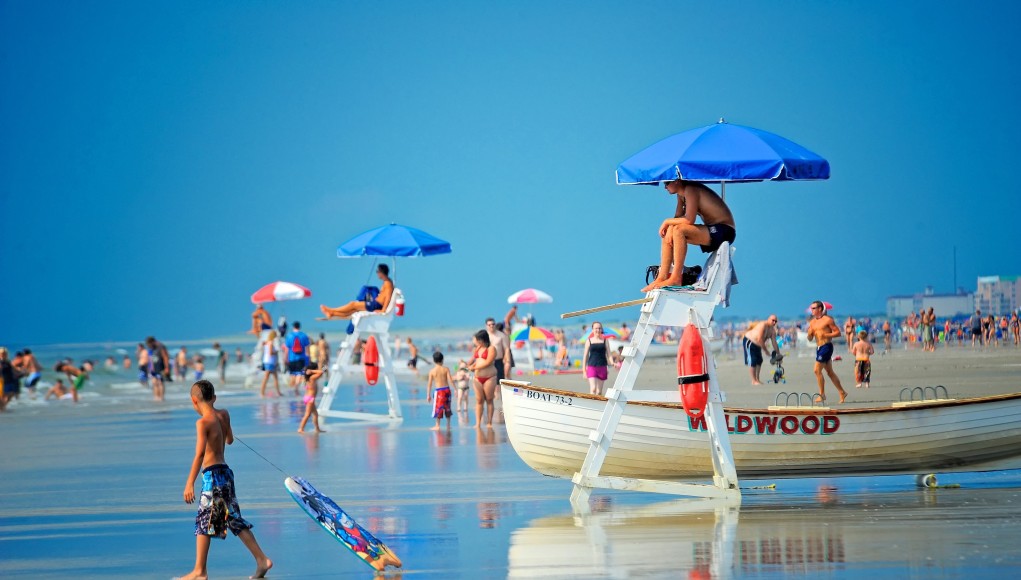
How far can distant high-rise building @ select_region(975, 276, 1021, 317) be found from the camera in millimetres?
86688

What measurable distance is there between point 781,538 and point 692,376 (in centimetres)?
161

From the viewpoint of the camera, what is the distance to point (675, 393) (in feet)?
32.9

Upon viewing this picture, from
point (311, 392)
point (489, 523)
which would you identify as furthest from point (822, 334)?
point (489, 523)

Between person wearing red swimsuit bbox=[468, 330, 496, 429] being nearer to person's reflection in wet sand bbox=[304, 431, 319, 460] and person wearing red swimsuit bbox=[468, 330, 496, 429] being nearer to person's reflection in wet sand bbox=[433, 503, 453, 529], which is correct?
person's reflection in wet sand bbox=[304, 431, 319, 460]

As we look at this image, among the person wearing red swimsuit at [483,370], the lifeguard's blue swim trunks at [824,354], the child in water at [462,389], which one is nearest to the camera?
the person wearing red swimsuit at [483,370]

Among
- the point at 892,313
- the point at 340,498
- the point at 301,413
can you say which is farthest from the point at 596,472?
the point at 892,313

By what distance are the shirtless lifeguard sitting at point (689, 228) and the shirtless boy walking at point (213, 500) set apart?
3758mm

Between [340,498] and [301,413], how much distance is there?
1337 centimetres

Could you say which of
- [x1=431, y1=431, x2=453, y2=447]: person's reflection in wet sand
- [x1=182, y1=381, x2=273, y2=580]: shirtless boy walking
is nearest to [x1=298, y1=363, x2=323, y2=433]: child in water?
[x1=431, y1=431, x2=453, y2=447]: person's reflection in wet sand

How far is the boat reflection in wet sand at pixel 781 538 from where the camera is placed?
7.53 metres

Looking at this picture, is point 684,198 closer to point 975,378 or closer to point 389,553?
point 389,553

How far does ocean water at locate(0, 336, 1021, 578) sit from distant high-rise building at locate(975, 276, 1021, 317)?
259ft

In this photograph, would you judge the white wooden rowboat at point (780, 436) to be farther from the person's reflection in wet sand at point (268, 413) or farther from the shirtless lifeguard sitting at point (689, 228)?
the person's reflection in wet sand at point (268, 413)

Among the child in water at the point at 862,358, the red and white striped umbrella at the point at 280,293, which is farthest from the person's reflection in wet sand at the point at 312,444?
the red and white striped umbrella at the point at 280,293
